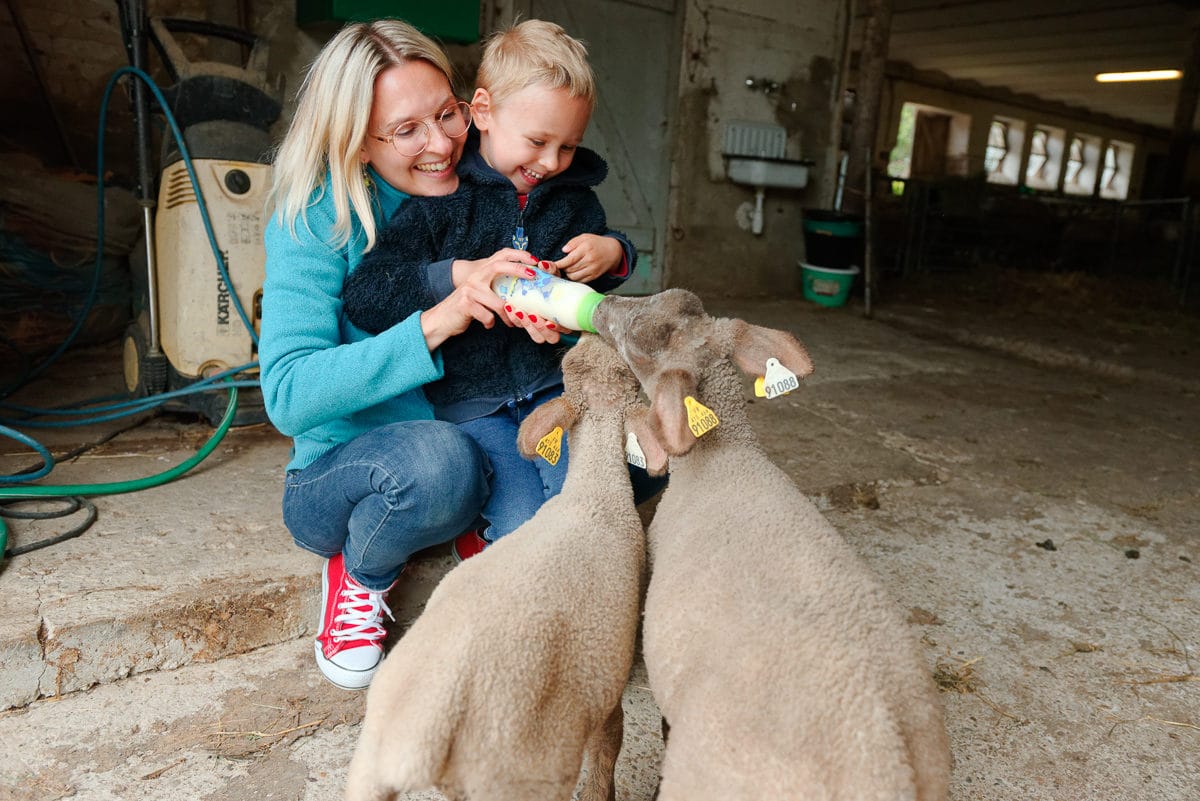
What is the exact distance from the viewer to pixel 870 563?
2434 mm

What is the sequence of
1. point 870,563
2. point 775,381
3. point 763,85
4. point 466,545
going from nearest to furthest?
point 775,381 → point 466,545 → point 870,563 → point 763,85

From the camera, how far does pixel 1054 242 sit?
11188mm

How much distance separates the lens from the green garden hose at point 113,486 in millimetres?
2133

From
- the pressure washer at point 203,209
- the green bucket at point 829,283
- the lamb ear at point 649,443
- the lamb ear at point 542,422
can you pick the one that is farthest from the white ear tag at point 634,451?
the green bucket at point 829,283

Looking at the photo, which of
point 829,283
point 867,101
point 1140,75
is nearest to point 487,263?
point 829,283

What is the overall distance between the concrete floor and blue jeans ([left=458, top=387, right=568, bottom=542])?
0.36 m

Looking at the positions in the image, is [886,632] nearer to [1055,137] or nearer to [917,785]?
[917,785]

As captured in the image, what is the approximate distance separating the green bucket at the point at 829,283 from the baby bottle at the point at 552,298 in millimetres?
5547

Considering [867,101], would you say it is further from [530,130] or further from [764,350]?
[764,350]

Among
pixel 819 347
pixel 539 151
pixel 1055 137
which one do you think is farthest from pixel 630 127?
pixel 1055 137

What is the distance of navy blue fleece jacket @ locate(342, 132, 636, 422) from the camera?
5.65 ft

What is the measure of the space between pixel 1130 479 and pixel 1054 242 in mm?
9193

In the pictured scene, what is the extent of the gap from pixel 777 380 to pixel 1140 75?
16.6m

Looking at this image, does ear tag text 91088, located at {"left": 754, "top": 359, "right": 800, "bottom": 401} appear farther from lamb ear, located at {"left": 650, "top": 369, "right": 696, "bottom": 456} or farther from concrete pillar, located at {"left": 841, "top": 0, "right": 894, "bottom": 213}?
concrete pillar, located at {"left": 841, "top": 0, "right": 894, "bottom": 213}
